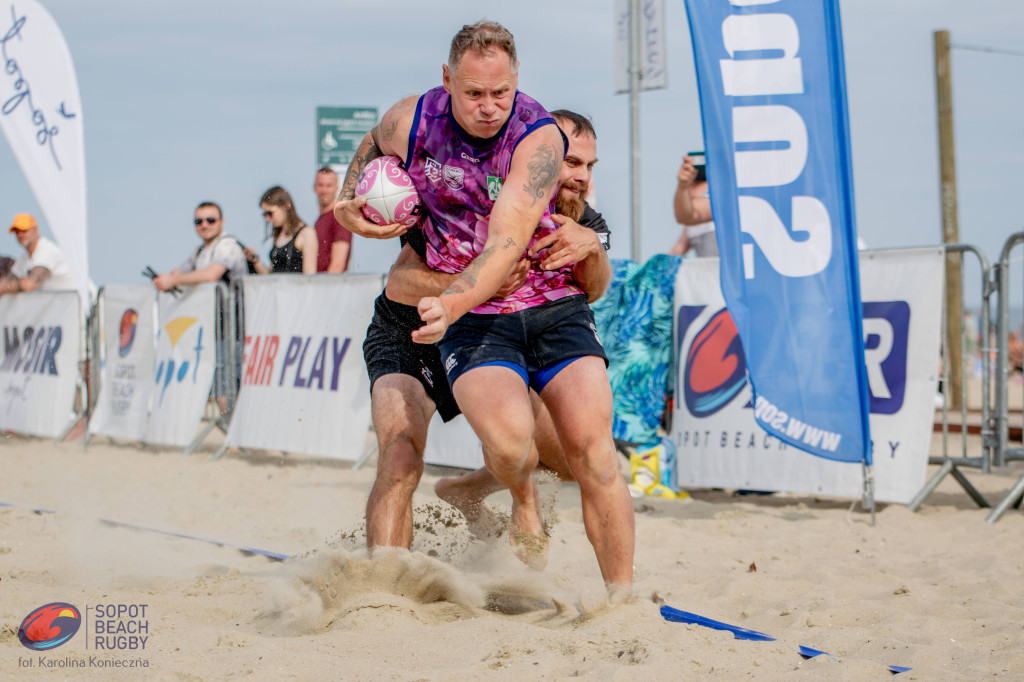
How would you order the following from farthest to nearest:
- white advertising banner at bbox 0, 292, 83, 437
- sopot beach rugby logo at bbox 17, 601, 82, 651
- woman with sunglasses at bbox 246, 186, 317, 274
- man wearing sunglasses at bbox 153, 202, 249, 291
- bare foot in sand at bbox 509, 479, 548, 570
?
white advertising banner at bbox 0, 292, 83, 437 → man wearing sunglasses at bbox 153, 202, 249, 291 → woman with sunglasses at bbox 246, 186, 317, 274 → bare foot in sand at bbox 509, 479, 548, 570 → sopot beach rugby logo at bbox 17, 601, 82, 651

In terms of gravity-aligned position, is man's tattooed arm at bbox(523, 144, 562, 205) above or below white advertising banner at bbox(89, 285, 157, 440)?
above

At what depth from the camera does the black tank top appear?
8453 mm

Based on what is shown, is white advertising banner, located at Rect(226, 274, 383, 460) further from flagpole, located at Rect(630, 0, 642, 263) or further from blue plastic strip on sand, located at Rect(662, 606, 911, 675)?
blue plastic strip on sand, located at Rect(662, 606, 911, 675)

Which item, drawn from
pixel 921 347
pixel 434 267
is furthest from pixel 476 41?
pixel 921 347

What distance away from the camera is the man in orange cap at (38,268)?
10.8m

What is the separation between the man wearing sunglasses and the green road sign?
3.07 metres

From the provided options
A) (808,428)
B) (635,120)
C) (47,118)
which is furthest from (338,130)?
(808,428)

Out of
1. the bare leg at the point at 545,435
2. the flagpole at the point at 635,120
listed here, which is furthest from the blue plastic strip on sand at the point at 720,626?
the flagpole at the point at 635,120

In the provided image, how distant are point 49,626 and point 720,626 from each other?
7.33ft

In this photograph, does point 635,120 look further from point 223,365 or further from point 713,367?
point 223,365

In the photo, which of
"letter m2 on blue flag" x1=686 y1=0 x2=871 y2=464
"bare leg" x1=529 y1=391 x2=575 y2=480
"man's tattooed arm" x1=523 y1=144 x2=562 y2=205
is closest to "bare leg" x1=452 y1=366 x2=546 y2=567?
"bare leg" x1=529 y1=391 x2=575 y2=480

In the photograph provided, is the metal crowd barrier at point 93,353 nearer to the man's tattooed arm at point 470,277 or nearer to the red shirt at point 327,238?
the red shirt at point 327,238

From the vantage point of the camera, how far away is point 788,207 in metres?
5.42

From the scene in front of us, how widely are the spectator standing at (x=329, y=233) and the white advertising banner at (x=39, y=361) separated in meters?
3.45
